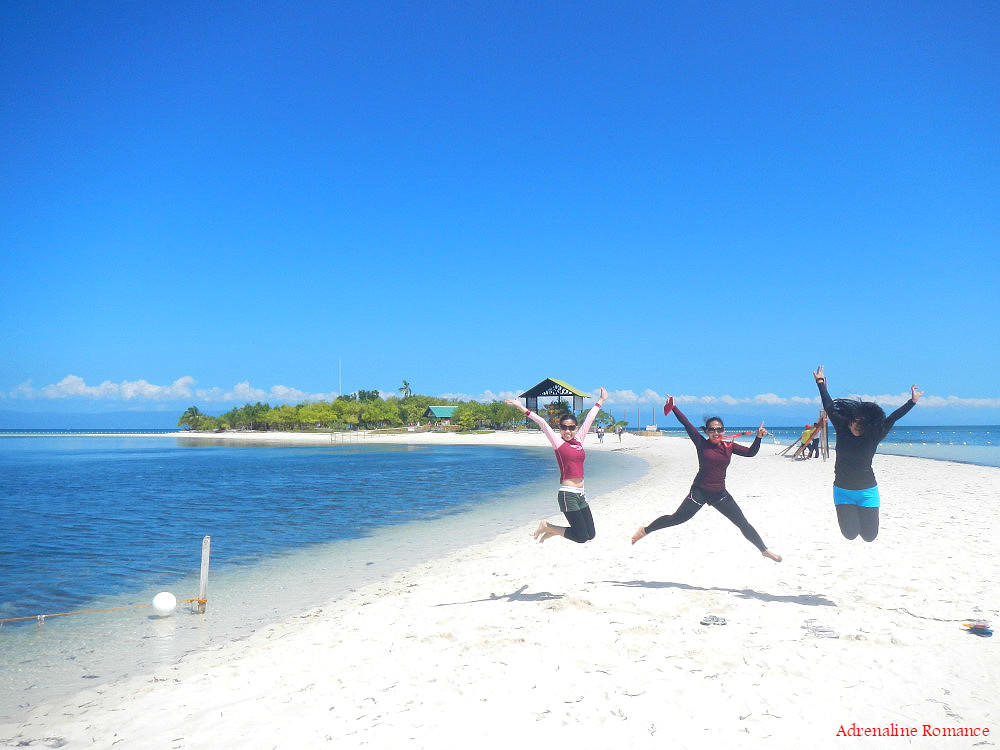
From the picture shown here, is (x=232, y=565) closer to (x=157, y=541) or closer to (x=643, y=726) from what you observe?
(x=157, y=541)

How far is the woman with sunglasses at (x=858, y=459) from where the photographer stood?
231 inches

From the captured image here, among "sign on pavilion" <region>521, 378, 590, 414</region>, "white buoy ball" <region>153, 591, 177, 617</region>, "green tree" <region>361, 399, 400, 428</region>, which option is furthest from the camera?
"green tree" <region>361, 399, 400, 428</region>

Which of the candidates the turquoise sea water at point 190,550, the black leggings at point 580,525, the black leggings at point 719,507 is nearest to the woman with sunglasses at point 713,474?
the black leggings at point 719,507

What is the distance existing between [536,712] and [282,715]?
194 centimetres

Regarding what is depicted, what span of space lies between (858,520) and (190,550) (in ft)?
42.7

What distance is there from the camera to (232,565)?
11.6 metres

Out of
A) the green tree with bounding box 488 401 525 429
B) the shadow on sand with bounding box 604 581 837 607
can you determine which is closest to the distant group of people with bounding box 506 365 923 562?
the shadow on sand with bounding box 604 581 837 607

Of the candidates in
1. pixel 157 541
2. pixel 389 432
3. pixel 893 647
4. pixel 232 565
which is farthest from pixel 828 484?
pixel 389 432

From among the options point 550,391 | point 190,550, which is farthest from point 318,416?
point 190,550

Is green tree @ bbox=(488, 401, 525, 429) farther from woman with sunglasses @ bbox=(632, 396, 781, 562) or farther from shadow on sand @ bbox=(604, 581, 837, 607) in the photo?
woman with sunglasses @ bbox=(632, 396, 781, 562)

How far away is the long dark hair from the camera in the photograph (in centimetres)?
587

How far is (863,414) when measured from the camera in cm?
590

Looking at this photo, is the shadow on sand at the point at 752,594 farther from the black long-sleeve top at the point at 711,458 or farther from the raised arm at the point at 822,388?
the raised arm at the point at 822,388

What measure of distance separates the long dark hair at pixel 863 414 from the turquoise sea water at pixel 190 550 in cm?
720
